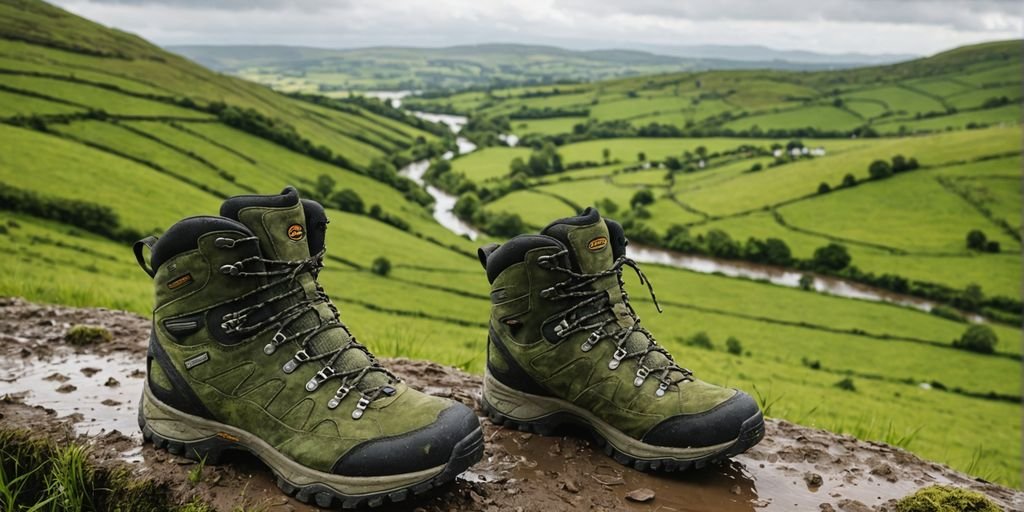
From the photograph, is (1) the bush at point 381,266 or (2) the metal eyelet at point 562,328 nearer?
(2) the metal eyelet at point 562,328

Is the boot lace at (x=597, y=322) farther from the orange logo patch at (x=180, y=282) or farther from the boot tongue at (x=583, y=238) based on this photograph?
the orange logo patch at (x=180, y=282)

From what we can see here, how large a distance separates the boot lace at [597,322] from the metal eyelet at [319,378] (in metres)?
1.25

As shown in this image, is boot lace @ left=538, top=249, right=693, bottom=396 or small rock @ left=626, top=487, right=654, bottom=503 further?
boot lace @ left=538, top=249, right=693, bottom=396

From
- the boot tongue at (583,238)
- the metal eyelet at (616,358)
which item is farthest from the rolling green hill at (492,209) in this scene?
the boot tongue at (583,238)

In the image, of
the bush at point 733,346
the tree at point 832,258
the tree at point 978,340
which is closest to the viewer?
the bush at point 733,346

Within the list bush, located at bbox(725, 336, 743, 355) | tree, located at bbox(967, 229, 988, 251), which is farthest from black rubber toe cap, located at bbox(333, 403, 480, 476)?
tree, located at bbox(967, 229, 988, 251)

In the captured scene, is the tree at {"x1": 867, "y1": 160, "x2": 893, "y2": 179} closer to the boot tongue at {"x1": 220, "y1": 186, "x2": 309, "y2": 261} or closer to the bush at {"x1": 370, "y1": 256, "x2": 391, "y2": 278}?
the bush at {"x1": 370, "y1": 256, "x2": 391, "y2": 278}

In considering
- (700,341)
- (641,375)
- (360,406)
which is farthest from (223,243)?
(700,341)

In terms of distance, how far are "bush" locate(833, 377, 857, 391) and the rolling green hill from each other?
0.80 ft

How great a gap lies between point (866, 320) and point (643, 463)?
2452 inches

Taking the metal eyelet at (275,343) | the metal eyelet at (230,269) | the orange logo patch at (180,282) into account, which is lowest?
the metal eyelet at (275,343)

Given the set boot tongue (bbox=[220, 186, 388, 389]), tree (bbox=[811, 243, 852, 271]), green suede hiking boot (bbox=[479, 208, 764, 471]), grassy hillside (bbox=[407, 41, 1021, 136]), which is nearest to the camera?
boot tongue (bbox=[220, 186, 388, 389])

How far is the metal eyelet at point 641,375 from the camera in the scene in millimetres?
3760

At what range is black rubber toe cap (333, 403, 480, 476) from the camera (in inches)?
123
